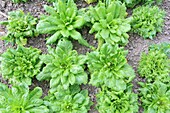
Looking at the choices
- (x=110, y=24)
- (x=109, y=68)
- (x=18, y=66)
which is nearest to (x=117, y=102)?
(x=109, y=68)

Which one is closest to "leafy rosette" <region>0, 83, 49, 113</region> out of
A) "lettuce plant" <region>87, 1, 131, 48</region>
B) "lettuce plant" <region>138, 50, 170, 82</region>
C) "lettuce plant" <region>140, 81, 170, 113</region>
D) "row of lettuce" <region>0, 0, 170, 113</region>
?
"row of lettuce" <region>0, 0, 170, 113</region>

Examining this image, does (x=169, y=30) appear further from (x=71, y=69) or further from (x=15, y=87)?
(x=15, y=87)

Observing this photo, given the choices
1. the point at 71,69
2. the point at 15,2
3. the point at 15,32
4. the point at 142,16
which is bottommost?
the point at 71,69

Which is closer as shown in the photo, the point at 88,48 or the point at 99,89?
the point at 99,89

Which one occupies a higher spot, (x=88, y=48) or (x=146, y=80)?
(x=88, y=48)

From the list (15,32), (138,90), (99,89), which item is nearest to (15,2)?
(15,32)
